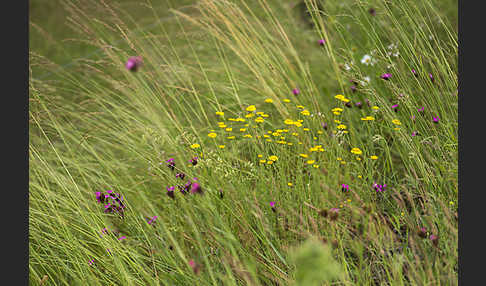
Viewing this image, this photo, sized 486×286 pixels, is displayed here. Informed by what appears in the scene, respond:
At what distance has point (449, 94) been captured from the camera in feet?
6.62

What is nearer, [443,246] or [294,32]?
[443,246]

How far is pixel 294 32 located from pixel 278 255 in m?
2.42

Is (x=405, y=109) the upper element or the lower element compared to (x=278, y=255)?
upper

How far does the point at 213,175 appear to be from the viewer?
1.81 metres

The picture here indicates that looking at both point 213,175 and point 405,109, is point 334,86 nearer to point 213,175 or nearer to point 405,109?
point 405,109

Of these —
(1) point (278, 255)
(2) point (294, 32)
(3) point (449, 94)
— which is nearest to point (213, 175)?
(1) point (278, 255)

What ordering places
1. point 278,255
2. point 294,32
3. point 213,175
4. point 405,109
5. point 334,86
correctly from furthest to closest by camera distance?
point 294,32 < point 334,86 < point 405,109 < point 213,175 < point 278,255

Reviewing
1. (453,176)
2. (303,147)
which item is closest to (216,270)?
(303,147)

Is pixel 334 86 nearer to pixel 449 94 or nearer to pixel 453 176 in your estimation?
pixel 449 94

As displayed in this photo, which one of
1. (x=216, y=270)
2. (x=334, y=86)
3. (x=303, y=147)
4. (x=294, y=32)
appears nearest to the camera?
(x=216, y=270)

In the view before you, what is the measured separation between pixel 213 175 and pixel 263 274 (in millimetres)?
470

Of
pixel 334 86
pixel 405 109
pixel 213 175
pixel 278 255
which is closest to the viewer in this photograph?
pixel 278 255

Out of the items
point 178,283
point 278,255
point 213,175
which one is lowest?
point 178,283

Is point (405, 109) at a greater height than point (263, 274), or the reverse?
point (405, 109)
